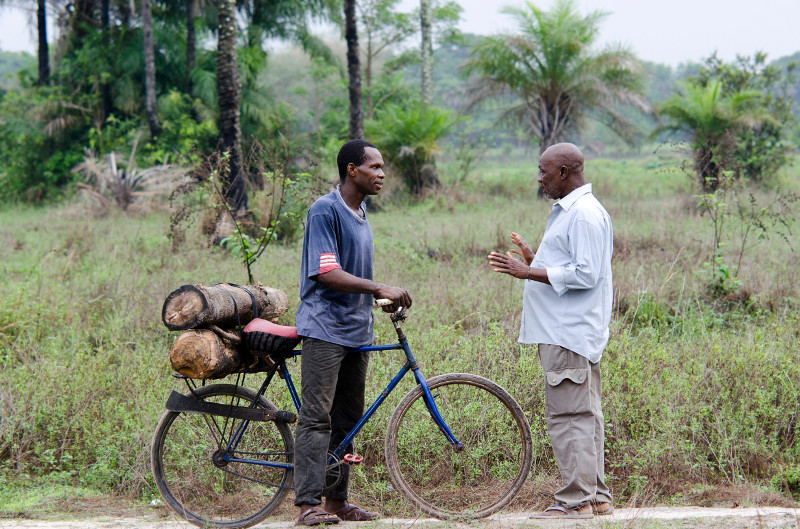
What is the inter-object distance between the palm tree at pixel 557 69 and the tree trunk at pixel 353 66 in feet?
15.8

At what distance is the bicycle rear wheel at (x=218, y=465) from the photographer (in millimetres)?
3766

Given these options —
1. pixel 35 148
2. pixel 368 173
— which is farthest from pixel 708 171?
pixel 35 148

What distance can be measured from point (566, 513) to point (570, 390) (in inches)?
24.9

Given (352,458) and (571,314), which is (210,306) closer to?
(352,458)

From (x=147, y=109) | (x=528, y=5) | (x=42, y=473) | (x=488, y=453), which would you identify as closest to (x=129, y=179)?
(x=147, y=109)

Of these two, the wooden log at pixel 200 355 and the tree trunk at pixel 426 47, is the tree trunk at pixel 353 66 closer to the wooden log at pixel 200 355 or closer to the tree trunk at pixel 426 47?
the tree trunk at pixel 426 47

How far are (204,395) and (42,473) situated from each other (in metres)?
1.50

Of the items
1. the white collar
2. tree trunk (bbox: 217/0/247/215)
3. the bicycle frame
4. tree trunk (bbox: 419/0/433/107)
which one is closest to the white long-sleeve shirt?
the white collar

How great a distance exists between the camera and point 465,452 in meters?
4.24

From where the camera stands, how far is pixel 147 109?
2111 centimetres

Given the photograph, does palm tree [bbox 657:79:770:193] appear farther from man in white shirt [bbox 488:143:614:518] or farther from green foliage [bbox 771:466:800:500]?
man in white shirt [bbox 488:143:614:518]

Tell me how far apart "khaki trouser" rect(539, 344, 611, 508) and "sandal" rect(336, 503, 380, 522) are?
1002 mm

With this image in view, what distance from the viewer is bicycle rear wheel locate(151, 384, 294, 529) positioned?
148 inches

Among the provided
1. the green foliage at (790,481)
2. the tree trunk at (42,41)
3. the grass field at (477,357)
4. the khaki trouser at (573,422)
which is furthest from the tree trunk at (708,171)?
the tree trunk at (42,41)
